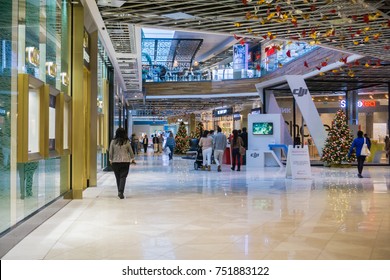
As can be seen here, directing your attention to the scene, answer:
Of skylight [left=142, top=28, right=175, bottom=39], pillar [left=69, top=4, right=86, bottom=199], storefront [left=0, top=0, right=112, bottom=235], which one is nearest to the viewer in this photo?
storefront [left=0, top=0, right=112, bottom=235]

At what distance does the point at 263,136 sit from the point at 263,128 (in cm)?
37

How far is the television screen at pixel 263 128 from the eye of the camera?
71.0ft

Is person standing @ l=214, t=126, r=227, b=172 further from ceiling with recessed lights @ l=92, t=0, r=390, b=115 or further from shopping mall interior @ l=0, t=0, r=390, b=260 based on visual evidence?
ceiling with recessed lights @ l=92, t=0, r=390, b=115

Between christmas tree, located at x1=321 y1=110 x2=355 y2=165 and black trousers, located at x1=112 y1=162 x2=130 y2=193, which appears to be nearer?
black trousers, located at x1=112 y1=162 x2=130 y2=193

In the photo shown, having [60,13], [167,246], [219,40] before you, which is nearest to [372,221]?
[167,246]

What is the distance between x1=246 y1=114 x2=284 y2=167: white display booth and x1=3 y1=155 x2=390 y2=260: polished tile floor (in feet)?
33.3

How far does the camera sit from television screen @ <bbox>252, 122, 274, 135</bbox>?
2164cm

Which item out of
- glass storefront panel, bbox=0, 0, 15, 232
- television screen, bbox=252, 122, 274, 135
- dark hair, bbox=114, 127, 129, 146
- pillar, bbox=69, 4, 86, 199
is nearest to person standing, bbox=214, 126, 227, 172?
television screen, bbox=252, 122, 274, 135

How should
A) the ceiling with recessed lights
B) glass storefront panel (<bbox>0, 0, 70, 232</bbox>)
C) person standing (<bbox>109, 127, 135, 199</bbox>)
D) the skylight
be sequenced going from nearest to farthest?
glass storefront panel (<bbox>0, 0, 70, 232</bbox>)
person standing (<bbox>109, 127, 135, 199</bbox>)
the ceiling with recessed lights
the skylight

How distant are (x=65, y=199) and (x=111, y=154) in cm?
128

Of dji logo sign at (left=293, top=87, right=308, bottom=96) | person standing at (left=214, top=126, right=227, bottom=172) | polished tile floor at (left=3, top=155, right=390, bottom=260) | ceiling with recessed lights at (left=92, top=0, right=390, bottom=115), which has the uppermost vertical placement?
ceiling with recessed lights at (left=92, top=0, right=390, bottom=115)

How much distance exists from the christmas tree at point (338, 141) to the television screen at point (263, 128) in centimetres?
242
